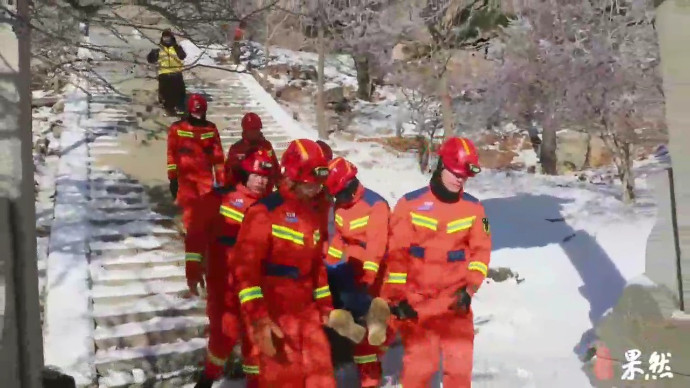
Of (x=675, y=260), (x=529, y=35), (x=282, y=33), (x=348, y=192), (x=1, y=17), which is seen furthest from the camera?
(x=282, y=33)

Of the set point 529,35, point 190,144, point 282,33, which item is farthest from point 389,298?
point 282,33

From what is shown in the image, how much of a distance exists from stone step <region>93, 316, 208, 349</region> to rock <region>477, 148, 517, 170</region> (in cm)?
1357

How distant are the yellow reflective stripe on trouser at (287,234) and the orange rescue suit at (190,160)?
2.76 meters

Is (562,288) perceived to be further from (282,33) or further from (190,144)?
(282,33)

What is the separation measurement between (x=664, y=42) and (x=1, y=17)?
12.2 feet

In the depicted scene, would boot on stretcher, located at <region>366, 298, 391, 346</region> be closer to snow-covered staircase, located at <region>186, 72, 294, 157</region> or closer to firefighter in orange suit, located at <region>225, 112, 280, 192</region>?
firefighter in orange suit, located at <region>225, 112, 280, 192</region>

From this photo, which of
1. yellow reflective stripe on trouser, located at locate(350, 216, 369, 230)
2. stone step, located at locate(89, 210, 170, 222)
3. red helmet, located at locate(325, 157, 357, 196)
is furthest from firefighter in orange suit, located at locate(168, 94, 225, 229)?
yellow reflective stripe on trouser, located at locate(350, 216, 369, 230)

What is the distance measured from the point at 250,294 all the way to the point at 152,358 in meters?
2.08

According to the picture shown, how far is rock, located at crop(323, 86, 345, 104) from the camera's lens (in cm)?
2117

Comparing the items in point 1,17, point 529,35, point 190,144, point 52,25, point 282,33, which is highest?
point 282,33

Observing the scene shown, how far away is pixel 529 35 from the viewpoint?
52.4ft

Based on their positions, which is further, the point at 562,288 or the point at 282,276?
the point at 562,288

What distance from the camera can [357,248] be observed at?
4.39 meters

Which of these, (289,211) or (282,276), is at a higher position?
(289,211)
